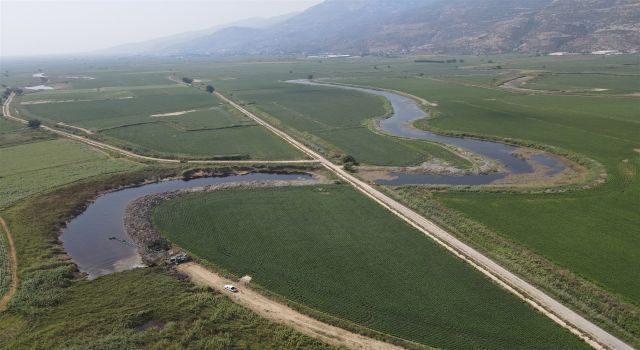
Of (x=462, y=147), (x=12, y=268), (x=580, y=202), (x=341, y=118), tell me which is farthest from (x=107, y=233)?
(x=341, y=118)

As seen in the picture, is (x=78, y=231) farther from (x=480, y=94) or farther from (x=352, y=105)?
(x=480, y=94)

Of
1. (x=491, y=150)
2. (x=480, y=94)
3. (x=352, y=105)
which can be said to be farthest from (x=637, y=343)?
(x=480, y=94)

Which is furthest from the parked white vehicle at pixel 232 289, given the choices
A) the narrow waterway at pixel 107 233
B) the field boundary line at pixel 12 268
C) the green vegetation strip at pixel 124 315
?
the field boundary line at pixel 12 268

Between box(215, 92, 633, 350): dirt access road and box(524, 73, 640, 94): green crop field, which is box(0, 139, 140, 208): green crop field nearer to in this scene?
box(215, 92, 633, 350): dirt access road

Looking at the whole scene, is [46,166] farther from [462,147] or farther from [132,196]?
[462,147]

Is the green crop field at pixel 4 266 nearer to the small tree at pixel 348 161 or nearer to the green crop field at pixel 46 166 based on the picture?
the green crop field at pixel 46 166

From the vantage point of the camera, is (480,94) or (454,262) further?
(480,94)
